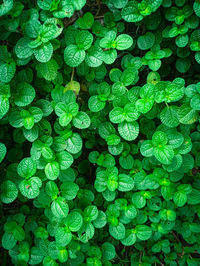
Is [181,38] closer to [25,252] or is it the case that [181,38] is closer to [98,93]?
[98,93]

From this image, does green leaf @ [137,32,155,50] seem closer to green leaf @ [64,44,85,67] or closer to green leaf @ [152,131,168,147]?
green leaf @ [64,44,85,67]

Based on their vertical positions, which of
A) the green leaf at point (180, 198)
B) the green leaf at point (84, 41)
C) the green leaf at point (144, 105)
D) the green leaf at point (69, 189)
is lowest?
the green leaf at point (180, 198)

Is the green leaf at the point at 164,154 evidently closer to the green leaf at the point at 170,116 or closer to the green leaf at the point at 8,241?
the green leaf at the point at 170,116

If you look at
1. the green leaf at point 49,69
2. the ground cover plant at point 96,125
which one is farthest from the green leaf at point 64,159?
the green leaf at point 49,69

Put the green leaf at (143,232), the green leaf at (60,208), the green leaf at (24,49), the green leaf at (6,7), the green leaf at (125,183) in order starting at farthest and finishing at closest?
the green leaf at (143,232), the green leaf at (125,183), the green leaf at (60,208), the green leaf at (24,49), the green leaf at (6,7)

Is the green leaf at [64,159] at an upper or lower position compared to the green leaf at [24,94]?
lower

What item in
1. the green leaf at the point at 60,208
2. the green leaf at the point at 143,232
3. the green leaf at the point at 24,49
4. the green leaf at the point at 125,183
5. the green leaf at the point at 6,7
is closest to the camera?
the green leaf at the point at 6,7

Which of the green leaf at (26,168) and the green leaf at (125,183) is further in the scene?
the green leaf at (125,183)

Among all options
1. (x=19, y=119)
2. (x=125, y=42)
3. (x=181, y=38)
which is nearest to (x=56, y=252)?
(x=19, y=119)
